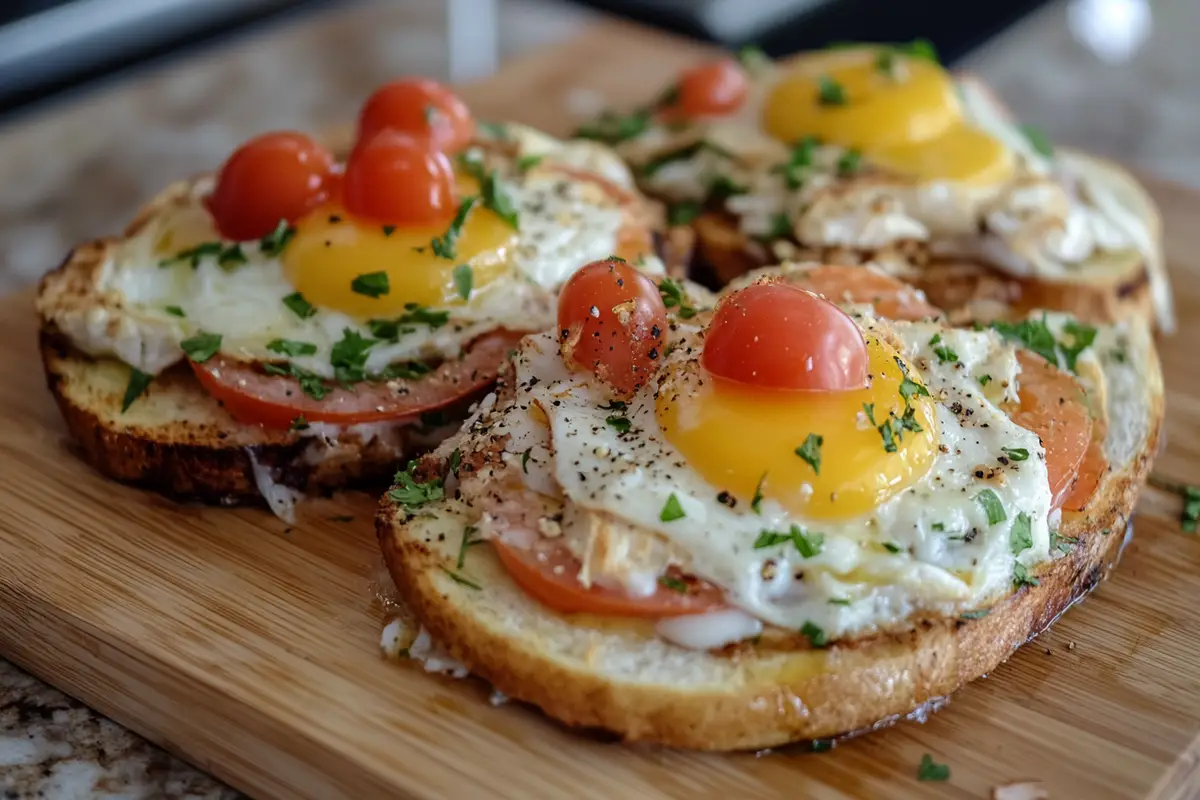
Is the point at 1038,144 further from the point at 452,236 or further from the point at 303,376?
the point at 303,376

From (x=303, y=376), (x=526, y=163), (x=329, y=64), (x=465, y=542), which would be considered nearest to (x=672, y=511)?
(x=465, y=542)

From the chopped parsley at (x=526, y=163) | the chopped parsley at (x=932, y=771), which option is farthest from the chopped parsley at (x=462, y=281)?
the chopped parsley at (x=932, y=771)

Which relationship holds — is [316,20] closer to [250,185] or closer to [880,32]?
[880,32]

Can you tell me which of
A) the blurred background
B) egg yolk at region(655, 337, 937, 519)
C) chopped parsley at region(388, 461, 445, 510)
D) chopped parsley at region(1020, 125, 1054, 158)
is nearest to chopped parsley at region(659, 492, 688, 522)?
egg yolk at region(655, 337, 937, 519)

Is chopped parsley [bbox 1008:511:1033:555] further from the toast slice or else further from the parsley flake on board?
the parsley flake on board

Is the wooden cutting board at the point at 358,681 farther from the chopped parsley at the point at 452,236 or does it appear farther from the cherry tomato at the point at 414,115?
the cherry tomato at the point at 414,115
